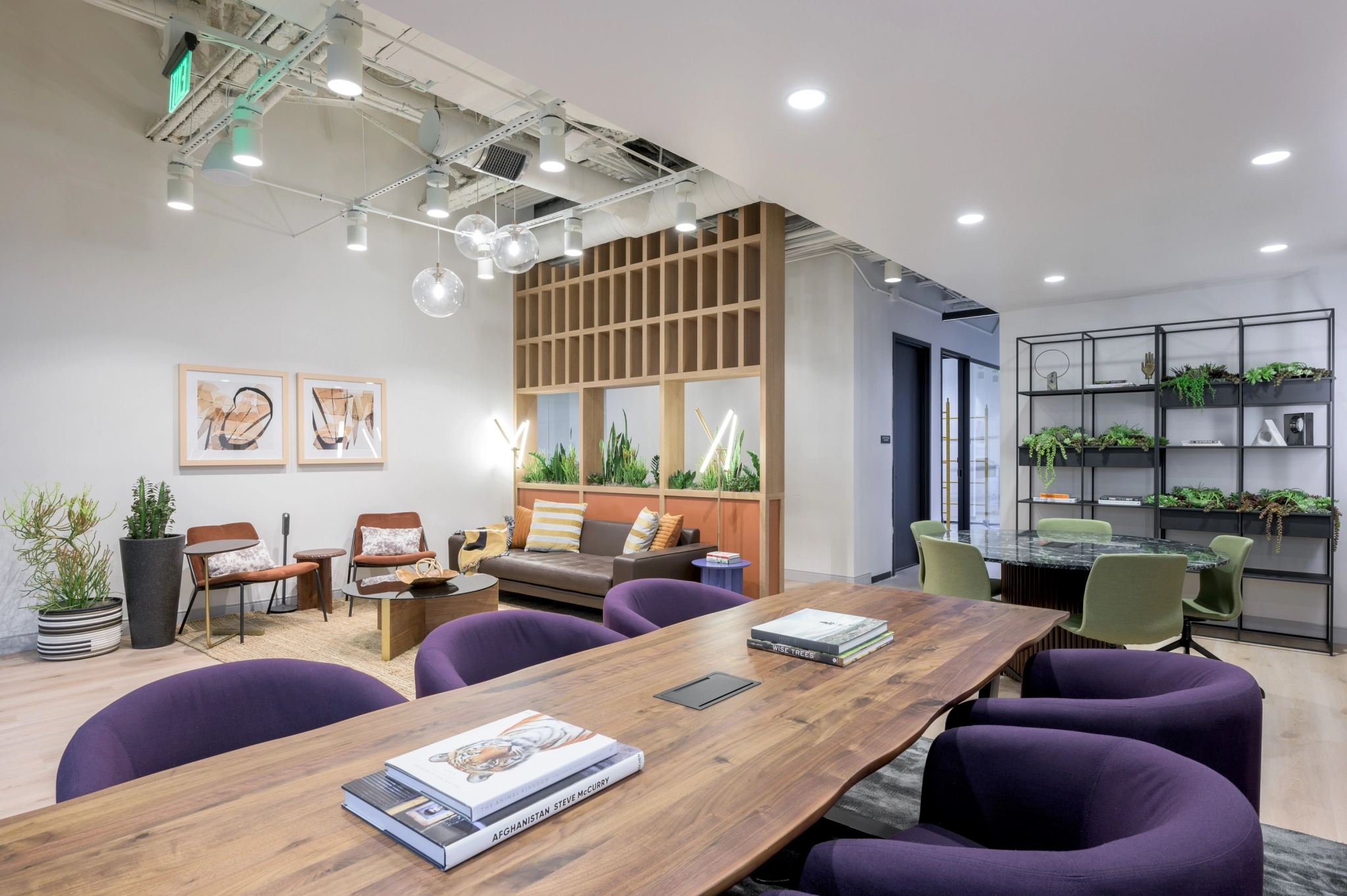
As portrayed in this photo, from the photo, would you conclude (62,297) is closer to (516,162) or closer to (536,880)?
(516,162)

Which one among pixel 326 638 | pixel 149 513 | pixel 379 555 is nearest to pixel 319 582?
pixel 379 555

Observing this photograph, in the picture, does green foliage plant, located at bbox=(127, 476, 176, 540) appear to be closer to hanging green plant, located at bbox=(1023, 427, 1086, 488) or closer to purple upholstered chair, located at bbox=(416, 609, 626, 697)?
purple upholstered chair, located at bbox=(416, 609, 626, 697)

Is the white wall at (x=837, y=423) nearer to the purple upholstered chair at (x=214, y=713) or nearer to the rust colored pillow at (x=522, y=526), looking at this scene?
the rust colored pillow at (x=522, y=526)

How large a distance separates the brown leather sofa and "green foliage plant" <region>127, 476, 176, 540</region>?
211cm

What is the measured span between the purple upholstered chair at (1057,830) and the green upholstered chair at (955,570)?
228 centimetres

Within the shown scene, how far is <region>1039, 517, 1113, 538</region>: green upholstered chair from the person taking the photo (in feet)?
15.9

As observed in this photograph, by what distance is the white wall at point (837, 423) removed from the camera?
265 inches

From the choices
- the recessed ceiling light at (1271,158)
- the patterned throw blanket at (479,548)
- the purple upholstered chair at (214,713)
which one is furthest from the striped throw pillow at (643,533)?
the recessed ceiling light at (1271,158)

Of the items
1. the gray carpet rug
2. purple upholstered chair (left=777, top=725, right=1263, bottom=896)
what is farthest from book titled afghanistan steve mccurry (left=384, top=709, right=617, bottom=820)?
the gray carpet rug

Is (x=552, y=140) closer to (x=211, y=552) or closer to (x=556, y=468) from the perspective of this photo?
(x=211, y=552)

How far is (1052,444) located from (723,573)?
2.88 metres

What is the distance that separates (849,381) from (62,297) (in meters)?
5.98

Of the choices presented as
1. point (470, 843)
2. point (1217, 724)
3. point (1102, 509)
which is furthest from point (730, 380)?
point (470, 843)

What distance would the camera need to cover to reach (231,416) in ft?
18.6
